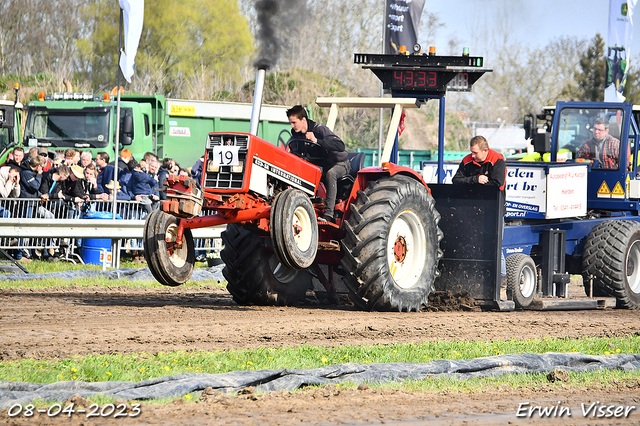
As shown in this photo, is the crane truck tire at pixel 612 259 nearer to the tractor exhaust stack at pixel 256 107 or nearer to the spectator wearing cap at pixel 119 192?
the tractor exhaust stack at pixel 256 107

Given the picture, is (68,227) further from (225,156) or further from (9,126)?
(9,126)

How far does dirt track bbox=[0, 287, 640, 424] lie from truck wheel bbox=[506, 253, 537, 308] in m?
0.22

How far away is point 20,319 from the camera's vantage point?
303 inches

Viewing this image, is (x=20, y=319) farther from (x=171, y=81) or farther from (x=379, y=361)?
(x=171, y=81)

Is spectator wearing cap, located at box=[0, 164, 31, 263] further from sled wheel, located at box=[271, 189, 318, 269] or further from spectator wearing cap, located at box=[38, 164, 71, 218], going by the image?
sled wheel, located at box=[271, 189, 318, 269]

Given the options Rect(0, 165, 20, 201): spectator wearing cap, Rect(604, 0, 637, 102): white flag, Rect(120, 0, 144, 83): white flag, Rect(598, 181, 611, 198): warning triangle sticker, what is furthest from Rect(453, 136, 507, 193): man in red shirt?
Rect(604, 0, 637, 102): white flag

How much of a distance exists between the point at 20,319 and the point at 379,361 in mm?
3686

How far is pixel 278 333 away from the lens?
7.16m

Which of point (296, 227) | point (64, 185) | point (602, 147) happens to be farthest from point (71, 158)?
point (602, 147)

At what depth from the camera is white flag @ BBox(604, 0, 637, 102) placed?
953 inches

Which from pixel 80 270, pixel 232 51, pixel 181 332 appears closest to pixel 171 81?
pixel 232 51

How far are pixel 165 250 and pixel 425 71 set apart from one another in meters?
4.01

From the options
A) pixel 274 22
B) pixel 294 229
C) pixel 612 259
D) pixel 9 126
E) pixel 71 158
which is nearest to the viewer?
pixel 294 229

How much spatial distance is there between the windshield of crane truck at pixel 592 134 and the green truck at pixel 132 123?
618 cm
